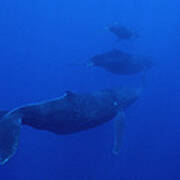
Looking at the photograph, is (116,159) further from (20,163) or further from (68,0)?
(68,0)

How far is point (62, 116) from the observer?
8.42 meters

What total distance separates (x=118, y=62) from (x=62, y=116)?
196 inches

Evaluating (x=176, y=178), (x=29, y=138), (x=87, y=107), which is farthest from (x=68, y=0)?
(x=87, y=107)

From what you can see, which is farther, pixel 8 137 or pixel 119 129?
pixel 119 129

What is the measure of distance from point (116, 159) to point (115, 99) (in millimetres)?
3661

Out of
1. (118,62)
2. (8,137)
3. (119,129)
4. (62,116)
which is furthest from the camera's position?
(118,62)

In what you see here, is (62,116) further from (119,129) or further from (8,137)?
(119,129)

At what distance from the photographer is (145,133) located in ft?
45.5

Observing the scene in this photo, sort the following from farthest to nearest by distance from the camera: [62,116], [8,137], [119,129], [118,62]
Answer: [118,62] → [119,129] → [62,116] → [8,137]

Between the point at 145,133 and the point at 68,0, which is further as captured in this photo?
the point at 68,0

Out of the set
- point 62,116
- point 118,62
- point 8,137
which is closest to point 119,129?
point 62,116

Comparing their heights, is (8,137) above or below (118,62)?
below

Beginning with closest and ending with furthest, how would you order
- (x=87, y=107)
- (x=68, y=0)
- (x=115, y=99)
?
1. (x=87, y=107)
2. (x=115, y=99)
3. (x=68, y=0)

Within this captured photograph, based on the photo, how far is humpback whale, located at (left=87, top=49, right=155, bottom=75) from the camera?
12664 millimetres
